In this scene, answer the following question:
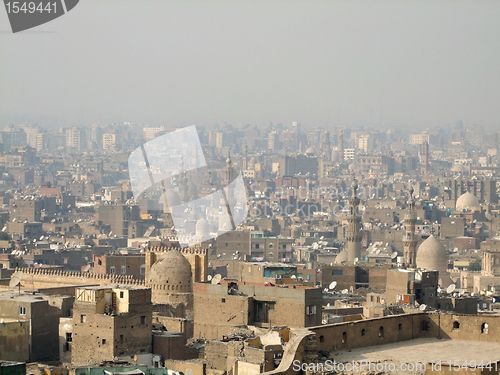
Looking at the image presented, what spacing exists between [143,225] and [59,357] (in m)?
53.5

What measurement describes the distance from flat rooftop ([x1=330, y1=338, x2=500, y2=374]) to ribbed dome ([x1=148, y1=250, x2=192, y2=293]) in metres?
15.2

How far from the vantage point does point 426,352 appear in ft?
33.6

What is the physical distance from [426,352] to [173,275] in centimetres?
1593

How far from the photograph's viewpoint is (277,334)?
15078mm

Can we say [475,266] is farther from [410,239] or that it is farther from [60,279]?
[60,279]

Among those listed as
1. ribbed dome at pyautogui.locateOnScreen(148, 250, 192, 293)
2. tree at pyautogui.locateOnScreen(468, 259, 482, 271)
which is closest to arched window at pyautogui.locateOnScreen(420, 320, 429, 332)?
ribbed dome at pyautogui.locateOnScreen(148, 250, 192, 293)

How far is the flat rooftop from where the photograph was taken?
984 cm

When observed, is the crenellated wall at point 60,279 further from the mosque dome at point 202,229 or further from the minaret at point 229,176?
the minaret at point 229,176

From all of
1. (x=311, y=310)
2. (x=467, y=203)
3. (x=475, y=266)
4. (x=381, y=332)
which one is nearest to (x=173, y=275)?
(x=311, y=310)

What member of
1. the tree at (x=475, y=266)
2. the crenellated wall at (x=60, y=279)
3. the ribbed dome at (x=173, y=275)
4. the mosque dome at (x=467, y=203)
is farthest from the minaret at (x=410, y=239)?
the mosque dome at (x=467, y=203)

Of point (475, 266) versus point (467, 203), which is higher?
point (467, 203)

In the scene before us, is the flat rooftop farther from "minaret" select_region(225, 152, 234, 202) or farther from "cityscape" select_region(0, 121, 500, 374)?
"minaret" select_region(225, 152, 234, 202)

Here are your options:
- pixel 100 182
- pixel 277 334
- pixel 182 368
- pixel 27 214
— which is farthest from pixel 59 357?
pixel 100 182

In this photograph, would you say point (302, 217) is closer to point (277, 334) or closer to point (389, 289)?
point (389, 289)
